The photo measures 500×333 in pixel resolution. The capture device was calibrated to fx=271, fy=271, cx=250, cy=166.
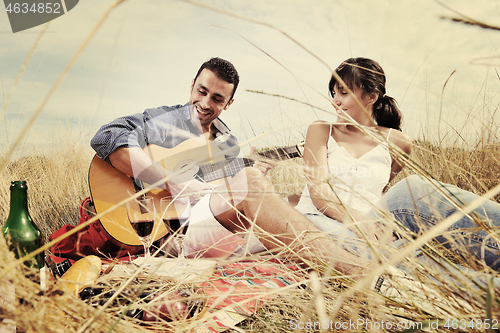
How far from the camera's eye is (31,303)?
1.37 feet

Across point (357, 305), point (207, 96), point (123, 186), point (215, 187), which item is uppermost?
point (207, 96)

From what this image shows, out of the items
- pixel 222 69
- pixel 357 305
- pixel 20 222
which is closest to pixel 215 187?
Answer: pixel 20 222

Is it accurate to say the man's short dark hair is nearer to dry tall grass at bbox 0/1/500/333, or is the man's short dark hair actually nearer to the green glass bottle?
the green glass bottle

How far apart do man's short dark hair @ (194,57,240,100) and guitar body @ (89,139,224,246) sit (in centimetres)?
85

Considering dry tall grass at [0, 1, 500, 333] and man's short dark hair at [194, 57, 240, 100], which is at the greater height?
man's short dark hair at [194, 57, 240, 100]

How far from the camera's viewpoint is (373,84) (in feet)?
7.32

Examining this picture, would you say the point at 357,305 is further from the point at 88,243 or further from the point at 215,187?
the point at 88,243

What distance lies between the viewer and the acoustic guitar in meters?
1.85

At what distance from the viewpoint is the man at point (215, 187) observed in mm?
891

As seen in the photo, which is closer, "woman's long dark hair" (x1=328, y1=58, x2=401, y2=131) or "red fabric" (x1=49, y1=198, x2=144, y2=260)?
"red fabric" (x1=49, y1=198, x2=144, y2=260)

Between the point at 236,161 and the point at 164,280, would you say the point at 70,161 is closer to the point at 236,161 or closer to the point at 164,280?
the point at 236,161

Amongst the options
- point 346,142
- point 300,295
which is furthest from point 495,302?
point 346,142

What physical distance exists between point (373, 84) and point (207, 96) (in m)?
1.66

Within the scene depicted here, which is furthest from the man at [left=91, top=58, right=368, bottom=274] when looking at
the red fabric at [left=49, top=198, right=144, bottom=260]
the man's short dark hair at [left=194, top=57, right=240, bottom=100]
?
the red fabric at [left=49, top=198, right=144, bottom=260]
